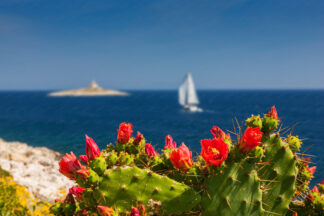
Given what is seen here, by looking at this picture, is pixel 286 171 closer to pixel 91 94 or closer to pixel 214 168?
pixel 214 168

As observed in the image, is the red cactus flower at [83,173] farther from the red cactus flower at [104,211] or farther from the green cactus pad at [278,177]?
the green cactus pad at [278,177]

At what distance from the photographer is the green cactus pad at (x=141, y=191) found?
1489mm

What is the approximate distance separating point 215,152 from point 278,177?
52cm

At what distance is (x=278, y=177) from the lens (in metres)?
1.63

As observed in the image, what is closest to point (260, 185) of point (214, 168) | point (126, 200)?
point (214, 168)

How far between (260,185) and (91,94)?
6003 inches

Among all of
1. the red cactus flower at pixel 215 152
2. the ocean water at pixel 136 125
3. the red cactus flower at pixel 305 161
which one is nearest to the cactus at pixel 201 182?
the red cactus flower at pixel 215 152

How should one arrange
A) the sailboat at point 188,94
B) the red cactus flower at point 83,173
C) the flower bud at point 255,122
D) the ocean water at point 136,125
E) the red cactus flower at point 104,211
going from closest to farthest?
the red cactus flower at point 104,211 < the red cactus flower at point 83,173 < the flower bud at point 255,122 < the ocean water at point 136,125 < the sailboat at point 188,94

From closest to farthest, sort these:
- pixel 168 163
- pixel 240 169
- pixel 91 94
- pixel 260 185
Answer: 1. pixel 240 169
2. pixel 260 185
3. pixel 168 163
4. pixel 91 94

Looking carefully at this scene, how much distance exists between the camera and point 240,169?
1.48 m

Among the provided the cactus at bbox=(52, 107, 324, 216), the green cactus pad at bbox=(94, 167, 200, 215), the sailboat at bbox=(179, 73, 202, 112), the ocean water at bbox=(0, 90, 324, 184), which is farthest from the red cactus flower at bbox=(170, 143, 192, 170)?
the sailboat at bbox=(179, 73, 202, 112)

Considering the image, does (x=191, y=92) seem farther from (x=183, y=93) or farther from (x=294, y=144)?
(x=294, y=144)

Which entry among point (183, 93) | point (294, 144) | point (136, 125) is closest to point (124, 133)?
point (294, 144)

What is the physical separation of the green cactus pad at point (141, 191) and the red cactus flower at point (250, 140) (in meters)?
0.39
